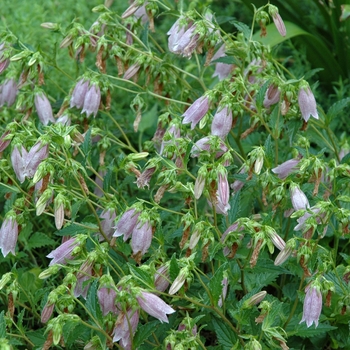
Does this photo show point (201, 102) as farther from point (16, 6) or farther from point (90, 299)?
point (16, 6)

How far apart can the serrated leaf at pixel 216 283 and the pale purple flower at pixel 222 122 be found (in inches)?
22.4

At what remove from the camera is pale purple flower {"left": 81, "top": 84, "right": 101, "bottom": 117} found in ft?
9.53

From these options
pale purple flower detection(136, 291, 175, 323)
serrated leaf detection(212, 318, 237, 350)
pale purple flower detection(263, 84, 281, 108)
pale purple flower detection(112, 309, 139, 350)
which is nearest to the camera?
pale purple flower detection(136, 291, 175, 323)

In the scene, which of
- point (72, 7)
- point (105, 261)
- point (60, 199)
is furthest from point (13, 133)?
point (72, 7)

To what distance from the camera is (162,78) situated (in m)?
3.06

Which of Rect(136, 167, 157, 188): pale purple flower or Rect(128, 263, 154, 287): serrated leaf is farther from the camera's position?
Rect(136, 167, 157, 188): pale purple flower

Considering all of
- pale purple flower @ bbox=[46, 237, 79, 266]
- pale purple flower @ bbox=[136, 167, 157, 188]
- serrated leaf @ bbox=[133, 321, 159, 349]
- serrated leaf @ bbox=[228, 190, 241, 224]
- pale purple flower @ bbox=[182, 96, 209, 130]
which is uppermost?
pale purple flower @ bbox=[182, 96, 209, 130]

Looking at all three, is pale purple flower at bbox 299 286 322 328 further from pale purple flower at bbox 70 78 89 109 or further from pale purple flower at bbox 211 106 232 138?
pale purple flower at bbox 70 78 89 109

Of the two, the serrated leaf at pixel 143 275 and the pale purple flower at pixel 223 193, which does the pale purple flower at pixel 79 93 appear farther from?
the serrated leaf at pixel 143 275

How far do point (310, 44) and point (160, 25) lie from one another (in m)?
1.37

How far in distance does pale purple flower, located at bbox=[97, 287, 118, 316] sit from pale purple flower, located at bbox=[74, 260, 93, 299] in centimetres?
8

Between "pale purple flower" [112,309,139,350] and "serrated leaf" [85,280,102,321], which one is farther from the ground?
"serrated leaf" [85,280,102,321]

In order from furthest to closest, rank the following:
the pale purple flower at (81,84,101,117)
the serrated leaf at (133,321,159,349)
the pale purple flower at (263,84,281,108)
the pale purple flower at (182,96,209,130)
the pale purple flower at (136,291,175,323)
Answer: the pale purple flower at (81,84,101,117) → the pale purple flower at (263,84,281,108) → the pale purple flower at (182,96,209,130) → the serrated leaf at (133,321,159,349) → the pale purple flower at (136,291,175,323)

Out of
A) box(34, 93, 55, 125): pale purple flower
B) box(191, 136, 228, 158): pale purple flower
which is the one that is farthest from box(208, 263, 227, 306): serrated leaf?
box(34, 93, 55, 125): pale purple flower
